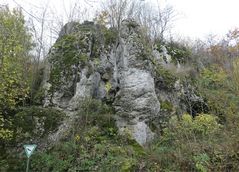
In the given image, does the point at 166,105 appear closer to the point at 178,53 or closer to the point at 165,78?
the point at 165,78

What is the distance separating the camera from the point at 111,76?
13.1 m

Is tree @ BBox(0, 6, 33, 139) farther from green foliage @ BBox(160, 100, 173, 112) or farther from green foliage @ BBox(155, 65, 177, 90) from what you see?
green foliage @ BBox(155, 65, 177, 90)

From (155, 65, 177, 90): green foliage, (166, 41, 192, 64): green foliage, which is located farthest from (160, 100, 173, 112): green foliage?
(166, 41, 192, 64): green foliage

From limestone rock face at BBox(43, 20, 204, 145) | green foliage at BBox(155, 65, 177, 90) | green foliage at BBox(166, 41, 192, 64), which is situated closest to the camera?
limestone rock face at BBox(43, 20, 204, 145)

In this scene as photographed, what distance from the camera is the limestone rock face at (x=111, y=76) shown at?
11336 millimetres

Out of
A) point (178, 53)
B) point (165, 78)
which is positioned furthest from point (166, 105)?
point (178, 53)

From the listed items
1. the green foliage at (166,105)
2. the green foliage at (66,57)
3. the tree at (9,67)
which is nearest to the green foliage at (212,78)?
the green foliage at (166,105)

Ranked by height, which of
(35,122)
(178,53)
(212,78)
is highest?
(178,53)

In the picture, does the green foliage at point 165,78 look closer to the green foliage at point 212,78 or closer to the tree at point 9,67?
the green foliage at point 212,78

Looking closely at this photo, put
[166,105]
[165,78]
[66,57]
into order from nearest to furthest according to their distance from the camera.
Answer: [166,105] → [66,57] → [165,78]

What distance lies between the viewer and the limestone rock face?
11336mm

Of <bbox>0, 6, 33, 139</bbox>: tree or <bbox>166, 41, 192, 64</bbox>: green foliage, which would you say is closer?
<bbox>0, 6, 33, 139</bbox>: tree

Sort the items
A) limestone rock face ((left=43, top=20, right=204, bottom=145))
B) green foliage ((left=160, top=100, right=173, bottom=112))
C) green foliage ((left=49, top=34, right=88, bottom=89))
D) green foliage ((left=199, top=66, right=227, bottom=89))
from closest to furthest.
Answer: limestone rock face ((left=43, top=20, right=204, bottom=145))
green foliage ((left=160, top=100, right=173, bottom=112))
green foliage ((left=49, top=34, right=88, bottom=89))
green foliage ((left=199, top=66, right=227, bottom=89))

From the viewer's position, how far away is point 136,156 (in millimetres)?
9352
